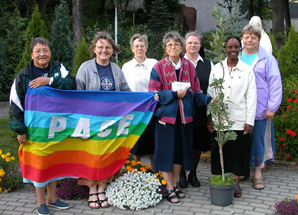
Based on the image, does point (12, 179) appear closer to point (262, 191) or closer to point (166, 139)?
point (166, 139)

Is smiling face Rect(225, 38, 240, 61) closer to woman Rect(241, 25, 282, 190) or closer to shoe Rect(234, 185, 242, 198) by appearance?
woman Rect(241, 25, 282, 190)

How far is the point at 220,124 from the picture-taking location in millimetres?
5414

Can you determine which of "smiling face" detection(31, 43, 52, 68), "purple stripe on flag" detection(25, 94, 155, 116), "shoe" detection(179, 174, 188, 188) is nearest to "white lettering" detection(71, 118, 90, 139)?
"purple stripe on flag" detection(25, 94, 155, 116)

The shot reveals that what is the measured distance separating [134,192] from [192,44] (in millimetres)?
2162

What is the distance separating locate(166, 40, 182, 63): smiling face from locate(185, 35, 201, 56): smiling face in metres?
0.47

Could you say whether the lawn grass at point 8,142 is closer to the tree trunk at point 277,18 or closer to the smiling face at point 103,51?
the smiling face at point 103,51

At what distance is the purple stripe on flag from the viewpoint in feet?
16.9

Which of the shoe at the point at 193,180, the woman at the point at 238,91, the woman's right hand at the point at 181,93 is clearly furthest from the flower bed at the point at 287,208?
the woman's right hand at the point at 181,93

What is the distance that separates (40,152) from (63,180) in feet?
3.11

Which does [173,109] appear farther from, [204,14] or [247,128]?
[204,14]

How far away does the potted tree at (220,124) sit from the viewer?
5.34m

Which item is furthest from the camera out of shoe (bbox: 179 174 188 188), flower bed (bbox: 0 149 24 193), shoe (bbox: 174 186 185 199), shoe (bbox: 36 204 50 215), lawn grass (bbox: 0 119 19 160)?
lawn grass (bbox: 0 119 19 160)

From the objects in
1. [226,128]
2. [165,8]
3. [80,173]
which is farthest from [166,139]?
[165,8]

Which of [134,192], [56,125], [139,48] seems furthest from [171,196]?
[139,48]
